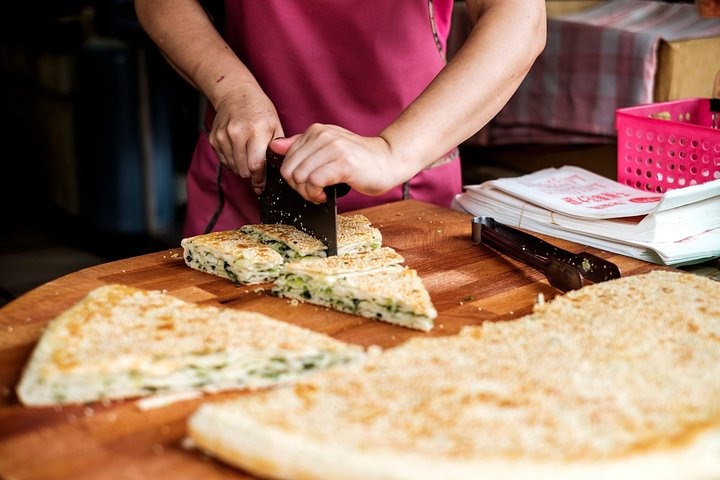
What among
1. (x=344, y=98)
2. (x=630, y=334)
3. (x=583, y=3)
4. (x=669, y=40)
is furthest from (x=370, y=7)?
(x=583, y=3)

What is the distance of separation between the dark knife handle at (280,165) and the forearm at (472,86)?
15cm

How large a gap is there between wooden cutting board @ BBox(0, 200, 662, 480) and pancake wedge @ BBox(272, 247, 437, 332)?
1.3 inches

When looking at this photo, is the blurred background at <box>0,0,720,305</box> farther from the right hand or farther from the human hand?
the human hand

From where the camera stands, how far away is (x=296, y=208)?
2.49m

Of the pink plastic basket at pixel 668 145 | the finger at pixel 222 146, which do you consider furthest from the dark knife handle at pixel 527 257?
the finger at pixel 222 146

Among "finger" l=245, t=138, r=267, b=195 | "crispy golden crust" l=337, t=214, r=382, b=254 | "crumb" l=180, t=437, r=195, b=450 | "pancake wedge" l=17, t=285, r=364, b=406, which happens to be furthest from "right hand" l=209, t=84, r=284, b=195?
"crumb" l=180, t=437, r=195, b=450

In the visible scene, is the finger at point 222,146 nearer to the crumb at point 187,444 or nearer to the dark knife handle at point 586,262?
the dark knife handle at point 586,262

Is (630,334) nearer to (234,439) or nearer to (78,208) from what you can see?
Result: (234,439)

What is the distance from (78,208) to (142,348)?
5203 mm

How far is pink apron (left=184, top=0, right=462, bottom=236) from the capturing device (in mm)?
2697

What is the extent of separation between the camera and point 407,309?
1.99m

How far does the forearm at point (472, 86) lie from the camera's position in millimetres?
2297

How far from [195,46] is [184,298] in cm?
98

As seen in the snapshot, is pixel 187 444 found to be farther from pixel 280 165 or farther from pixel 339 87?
pixel 339 87
